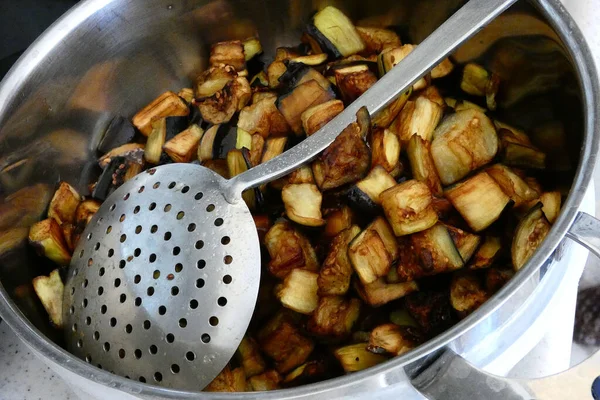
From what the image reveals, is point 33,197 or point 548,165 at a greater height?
point 33,197

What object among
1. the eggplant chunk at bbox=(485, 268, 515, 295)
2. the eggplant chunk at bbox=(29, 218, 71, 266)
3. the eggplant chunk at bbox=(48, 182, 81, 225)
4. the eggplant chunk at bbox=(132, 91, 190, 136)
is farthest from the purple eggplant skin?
the eggplant chunk at bbox=(485, 268, 515, 295)

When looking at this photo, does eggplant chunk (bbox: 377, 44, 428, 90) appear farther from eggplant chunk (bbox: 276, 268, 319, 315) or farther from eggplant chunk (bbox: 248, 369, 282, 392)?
eggplant chunk (bbox: 248, 369, 282, 392)

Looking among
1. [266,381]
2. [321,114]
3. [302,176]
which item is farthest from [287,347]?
[321,114]

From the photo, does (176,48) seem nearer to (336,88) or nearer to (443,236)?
(336,88)

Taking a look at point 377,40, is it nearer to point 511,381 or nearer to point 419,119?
point 419,119

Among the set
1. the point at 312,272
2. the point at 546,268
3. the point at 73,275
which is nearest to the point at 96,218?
the point at 73,275

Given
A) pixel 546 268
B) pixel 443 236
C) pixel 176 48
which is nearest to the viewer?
pixel 546 268
